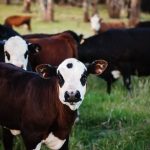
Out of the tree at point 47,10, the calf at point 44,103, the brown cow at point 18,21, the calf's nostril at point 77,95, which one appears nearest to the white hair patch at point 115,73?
the calf at point 44,103

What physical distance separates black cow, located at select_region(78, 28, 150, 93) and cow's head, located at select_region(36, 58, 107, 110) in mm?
5206

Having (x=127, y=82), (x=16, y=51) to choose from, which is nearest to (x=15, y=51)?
(x=16, y=51)

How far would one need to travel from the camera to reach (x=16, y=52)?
22.2 feet

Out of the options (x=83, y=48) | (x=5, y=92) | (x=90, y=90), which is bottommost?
(x=90, y=90)

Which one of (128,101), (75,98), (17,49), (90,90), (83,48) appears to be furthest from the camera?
(83,48)

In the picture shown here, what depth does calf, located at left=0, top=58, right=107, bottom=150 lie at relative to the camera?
4.57 metres

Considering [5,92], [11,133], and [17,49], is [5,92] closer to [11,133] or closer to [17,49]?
[11,133]

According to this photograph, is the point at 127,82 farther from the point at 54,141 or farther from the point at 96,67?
the point at 54,141

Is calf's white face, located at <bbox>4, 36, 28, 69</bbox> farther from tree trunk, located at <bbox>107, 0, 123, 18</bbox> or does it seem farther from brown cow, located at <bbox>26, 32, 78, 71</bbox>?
tree trunk, located at <bbox>107, 0, 123, 18</bbox>

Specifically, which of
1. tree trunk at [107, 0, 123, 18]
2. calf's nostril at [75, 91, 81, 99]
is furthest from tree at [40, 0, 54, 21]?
calf's nostril at [75, 91, 81, 99]

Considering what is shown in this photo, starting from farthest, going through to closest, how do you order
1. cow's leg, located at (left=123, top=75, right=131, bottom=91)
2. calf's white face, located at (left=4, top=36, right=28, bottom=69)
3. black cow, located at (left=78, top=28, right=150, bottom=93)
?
black cow, located at (left=78, top=28, right=150, bottom=93) → cow's leg, located at (left=123, top=75, right=131, bottom=91) → calf's white face, located at (left=4, top=36, right=28, bottom=69)

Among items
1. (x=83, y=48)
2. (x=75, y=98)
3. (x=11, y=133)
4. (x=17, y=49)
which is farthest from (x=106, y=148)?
(x=83, y=48)

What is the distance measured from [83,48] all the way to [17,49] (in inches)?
134

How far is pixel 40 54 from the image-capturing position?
27.6 feet
